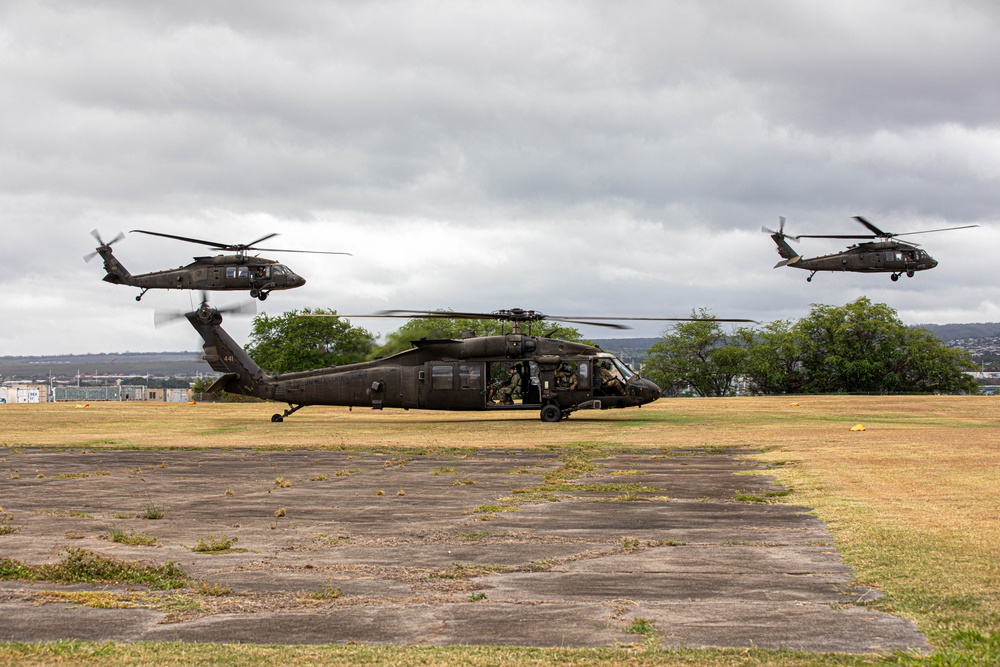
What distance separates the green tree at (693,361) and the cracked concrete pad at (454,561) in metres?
92.1

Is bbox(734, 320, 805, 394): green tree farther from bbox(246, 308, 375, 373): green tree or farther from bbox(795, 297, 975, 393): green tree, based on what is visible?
bbox(246, 308, 375, 373): green tree

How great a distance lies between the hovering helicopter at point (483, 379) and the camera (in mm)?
35781

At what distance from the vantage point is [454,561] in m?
9.49

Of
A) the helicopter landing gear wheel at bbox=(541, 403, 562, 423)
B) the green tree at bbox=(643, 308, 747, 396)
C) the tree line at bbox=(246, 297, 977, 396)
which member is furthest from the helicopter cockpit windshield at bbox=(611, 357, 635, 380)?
the green tree at bbox=(643, 308, 747, 396)

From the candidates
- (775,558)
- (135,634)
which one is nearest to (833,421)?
(775,558)

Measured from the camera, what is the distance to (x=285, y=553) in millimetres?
9977

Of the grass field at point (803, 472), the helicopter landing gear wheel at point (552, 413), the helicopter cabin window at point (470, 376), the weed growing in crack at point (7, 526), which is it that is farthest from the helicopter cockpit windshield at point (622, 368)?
the weed growing in crack at point (7, 526)

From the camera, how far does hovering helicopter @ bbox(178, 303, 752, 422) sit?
35781 mm

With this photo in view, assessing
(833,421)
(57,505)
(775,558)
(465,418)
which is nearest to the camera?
(775,558)

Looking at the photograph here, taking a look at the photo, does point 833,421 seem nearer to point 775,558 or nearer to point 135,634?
point 775,558

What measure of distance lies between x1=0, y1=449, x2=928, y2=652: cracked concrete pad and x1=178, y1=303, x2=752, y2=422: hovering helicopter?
58.6ft

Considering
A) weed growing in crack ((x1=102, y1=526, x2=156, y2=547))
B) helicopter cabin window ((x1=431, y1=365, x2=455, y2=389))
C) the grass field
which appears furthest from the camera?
helicopter cabin window ((x1=431, y1=365, x2=455, y2=389))

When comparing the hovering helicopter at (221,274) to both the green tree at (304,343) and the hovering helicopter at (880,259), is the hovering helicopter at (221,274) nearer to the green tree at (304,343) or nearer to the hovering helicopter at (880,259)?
the hovering helicopter at (880,259)

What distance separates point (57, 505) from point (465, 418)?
28.7 m
